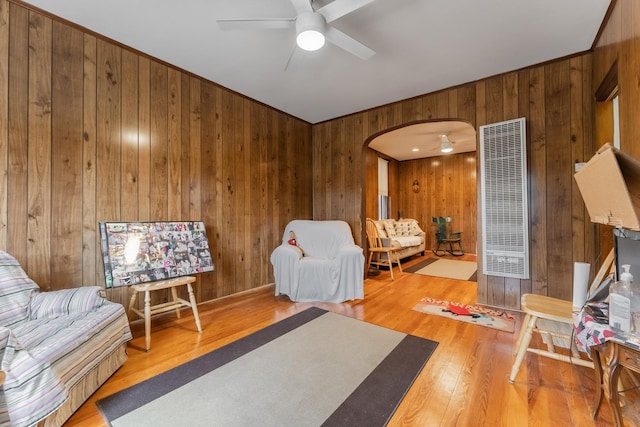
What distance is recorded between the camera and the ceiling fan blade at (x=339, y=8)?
1655 mm

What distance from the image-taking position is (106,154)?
2414 millimetres

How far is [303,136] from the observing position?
14.9 feet

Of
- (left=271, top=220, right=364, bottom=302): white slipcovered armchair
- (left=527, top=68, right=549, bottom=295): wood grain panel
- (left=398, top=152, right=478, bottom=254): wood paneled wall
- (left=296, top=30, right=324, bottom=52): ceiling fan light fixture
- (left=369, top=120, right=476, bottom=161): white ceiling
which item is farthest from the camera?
(left=398, top=152, right=478, bottom=254): wood paneled wall

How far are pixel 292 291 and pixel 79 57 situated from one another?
3.04 meters

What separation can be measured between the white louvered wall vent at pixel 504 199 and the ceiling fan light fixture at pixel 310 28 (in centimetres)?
222

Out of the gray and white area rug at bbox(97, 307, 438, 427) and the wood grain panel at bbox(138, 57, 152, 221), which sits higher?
the wood grain panel at bbox(138, 57, 152, 221)

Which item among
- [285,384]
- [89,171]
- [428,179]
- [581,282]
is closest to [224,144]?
[89,171]

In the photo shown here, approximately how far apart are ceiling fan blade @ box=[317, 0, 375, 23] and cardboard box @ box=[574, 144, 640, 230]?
4.86 feet

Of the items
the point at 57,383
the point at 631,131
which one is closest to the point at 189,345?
the point at 57,383

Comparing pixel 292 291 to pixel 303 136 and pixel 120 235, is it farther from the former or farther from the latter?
pixel 303 136

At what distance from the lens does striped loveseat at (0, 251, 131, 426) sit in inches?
43.9

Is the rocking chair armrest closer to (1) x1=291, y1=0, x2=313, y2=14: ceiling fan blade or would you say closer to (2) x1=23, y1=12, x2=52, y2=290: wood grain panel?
(1) x1=291, y1=0, x2=313, y2=14: ceiling fan blade

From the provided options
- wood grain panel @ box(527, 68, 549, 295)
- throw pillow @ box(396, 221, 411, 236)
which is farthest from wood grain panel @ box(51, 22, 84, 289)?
throw pillow @ box(396, 221, 411, 236)

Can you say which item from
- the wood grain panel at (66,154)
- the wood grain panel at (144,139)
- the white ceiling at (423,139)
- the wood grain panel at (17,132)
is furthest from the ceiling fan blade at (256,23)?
the white ceiling at (423,139)
